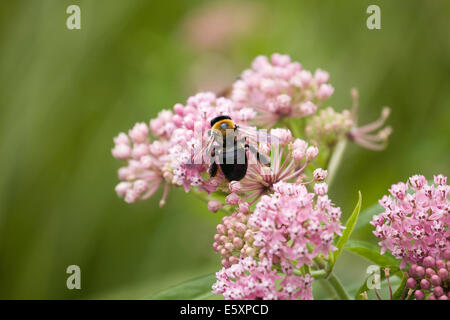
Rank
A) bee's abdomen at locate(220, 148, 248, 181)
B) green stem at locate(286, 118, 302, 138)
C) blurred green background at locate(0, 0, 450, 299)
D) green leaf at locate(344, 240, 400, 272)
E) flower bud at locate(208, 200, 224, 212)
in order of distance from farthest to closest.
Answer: blurred green background at locate(0, 0, 450, 299) < green stem at locate(286, 118, 302, 138) < flower bud at locate(208, 200, 224, 212) < green leaf at locate(344, 240, 400, 272) < bee's abdomen at locate(220, 148, 248, 181)

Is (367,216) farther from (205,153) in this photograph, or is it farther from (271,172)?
(205,153)

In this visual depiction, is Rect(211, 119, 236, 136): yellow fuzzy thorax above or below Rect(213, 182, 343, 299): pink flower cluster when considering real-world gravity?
above

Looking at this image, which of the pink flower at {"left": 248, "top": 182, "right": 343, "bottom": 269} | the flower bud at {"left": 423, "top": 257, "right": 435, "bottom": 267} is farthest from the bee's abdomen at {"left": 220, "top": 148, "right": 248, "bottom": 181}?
the flower bud at {"left": 423, "top": 257, "right": 435, "bottom": 267}

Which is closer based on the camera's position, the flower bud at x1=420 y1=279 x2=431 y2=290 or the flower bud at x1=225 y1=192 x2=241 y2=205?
the flower bud at x1=420 y1=279 x2=431 y2=290

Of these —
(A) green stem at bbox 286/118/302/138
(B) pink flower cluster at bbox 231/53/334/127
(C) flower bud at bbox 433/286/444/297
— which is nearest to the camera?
(C) flower bud at bbox 433/286/444/297

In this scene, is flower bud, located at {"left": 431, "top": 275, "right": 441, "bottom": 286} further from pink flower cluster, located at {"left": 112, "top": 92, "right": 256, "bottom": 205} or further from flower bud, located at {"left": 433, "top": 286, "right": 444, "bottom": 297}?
pink flower cluster, located at {"left": 112, "top": 92, "right": 256, "bottom": 205}

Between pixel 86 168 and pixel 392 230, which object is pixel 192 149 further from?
pixel 86 168

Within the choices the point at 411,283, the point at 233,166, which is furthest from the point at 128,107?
the point at 411,283
